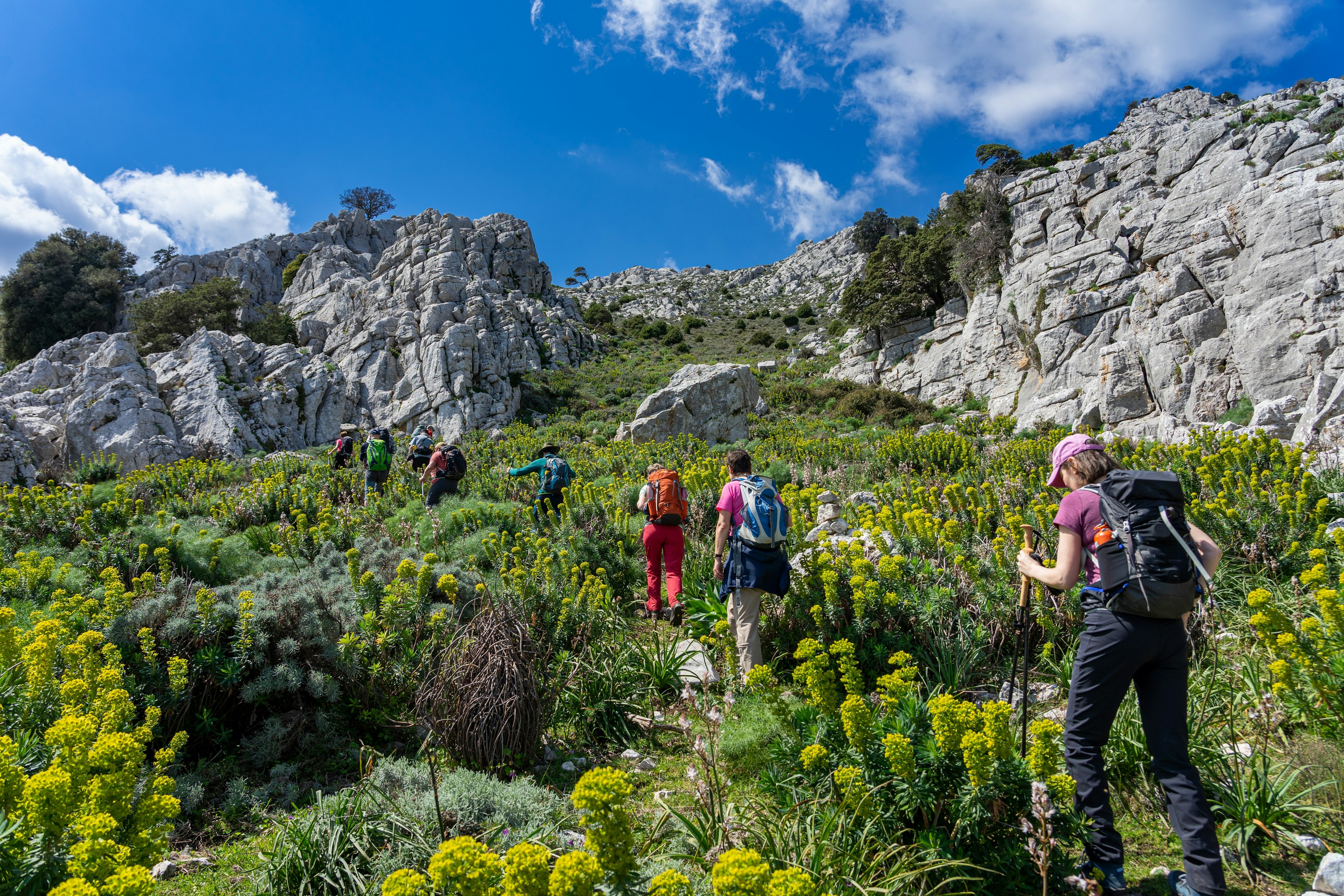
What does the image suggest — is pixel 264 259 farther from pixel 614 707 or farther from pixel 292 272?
pixel 614 707

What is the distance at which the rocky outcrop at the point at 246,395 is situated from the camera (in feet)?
63.1

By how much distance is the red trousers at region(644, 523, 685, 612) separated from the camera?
6688 millimetres

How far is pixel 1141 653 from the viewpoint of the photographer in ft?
9.05

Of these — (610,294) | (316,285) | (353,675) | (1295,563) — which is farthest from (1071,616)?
(610,294)

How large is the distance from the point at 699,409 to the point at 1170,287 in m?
14.4

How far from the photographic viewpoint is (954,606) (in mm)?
4953

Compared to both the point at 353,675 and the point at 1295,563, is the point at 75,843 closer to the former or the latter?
the point at 353,675

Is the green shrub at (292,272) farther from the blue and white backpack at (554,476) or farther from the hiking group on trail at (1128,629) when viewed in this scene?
the hiking group on trail at (1128,629)

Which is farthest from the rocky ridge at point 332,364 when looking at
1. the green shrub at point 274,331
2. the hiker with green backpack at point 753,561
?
the hiker with green backpack at point 753,561

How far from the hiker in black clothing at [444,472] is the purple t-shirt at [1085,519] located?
8987 mm

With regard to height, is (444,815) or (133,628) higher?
(133,628)

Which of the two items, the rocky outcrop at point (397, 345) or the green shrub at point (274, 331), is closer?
the rocky outcrop at point (397, 345)

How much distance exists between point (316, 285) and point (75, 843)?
4560 centimetres

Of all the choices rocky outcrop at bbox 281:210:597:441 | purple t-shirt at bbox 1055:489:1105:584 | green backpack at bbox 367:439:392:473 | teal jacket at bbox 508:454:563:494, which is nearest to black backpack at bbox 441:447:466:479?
teal jacket at bbox 508:454:563:494
